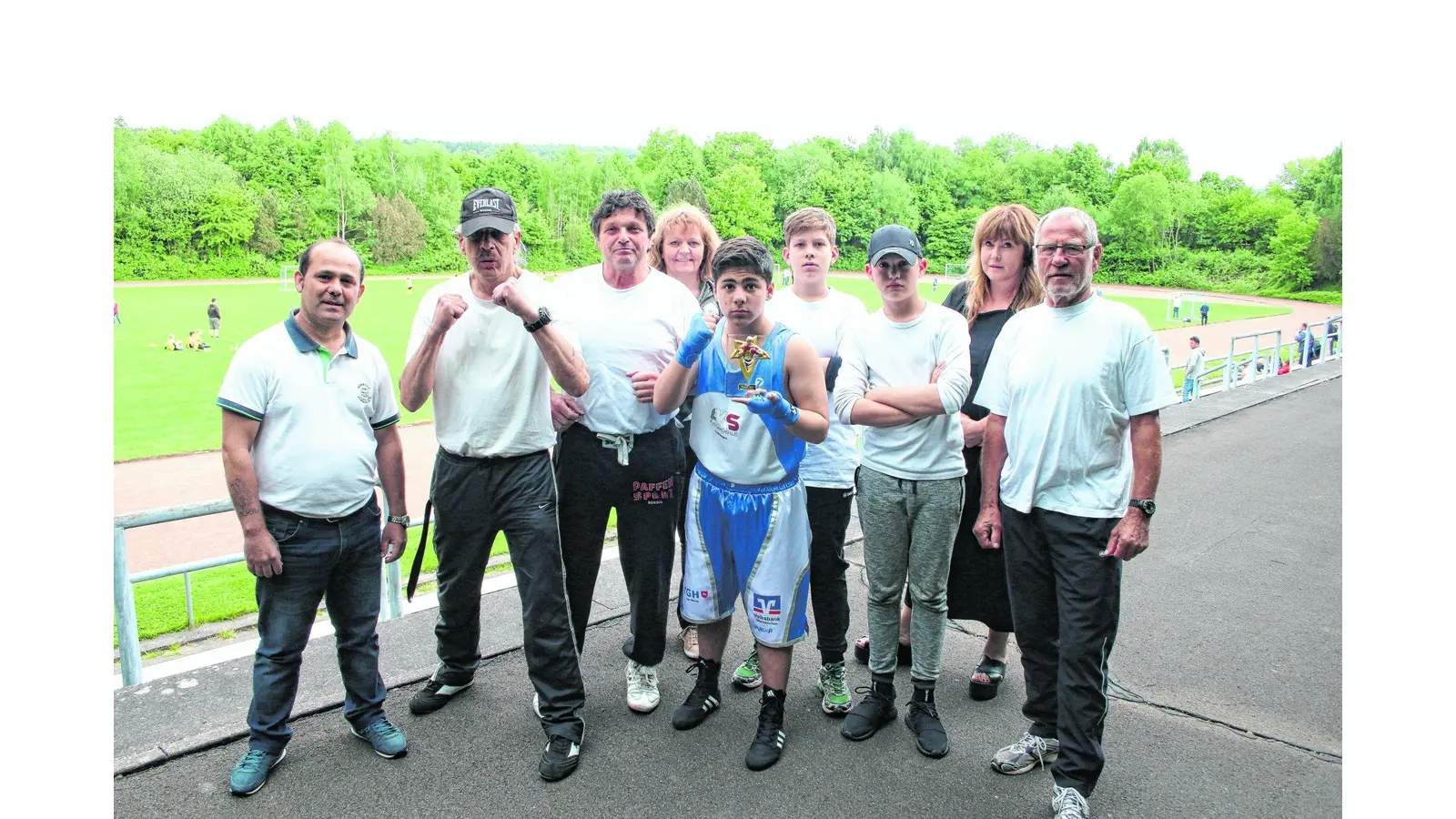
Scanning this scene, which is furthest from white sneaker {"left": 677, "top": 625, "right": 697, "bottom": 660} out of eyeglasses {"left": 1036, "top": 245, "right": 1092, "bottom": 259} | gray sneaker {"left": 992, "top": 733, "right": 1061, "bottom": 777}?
eyeglasses {"left": 1036, "top": 245, "right": 1092, "bottom": 259}

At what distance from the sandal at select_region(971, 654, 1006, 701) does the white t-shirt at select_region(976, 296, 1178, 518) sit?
3.62 ft

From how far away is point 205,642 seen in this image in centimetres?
752

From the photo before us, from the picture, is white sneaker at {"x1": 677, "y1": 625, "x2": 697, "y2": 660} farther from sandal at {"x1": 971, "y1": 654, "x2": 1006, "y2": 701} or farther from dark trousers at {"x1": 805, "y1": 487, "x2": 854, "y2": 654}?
sandal at {"x1": 971, "y1": 654, "x2": 1006, "y2": 701}

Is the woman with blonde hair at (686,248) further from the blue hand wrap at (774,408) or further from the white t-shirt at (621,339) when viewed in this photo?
the blue hand wrap at (774,408)

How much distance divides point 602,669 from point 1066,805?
6.54 ft

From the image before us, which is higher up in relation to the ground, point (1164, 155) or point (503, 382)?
point (1164, 155)

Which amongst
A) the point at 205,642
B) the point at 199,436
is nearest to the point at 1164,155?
the point at 199,436

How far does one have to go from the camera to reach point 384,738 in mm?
3191

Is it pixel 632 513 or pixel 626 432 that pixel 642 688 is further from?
pixel 626 432

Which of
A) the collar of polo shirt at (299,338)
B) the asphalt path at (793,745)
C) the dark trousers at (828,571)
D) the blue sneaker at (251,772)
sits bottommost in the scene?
the asphalt path at (793,745)

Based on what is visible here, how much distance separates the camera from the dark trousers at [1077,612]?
9.27 ft

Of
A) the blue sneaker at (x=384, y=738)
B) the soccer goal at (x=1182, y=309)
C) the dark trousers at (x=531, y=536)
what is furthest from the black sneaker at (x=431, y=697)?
the soccer goal at (x=1182, y=309)

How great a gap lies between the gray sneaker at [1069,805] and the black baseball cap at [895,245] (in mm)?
1906

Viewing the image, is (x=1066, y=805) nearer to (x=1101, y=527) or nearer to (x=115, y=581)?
(x=1101, y=527)
